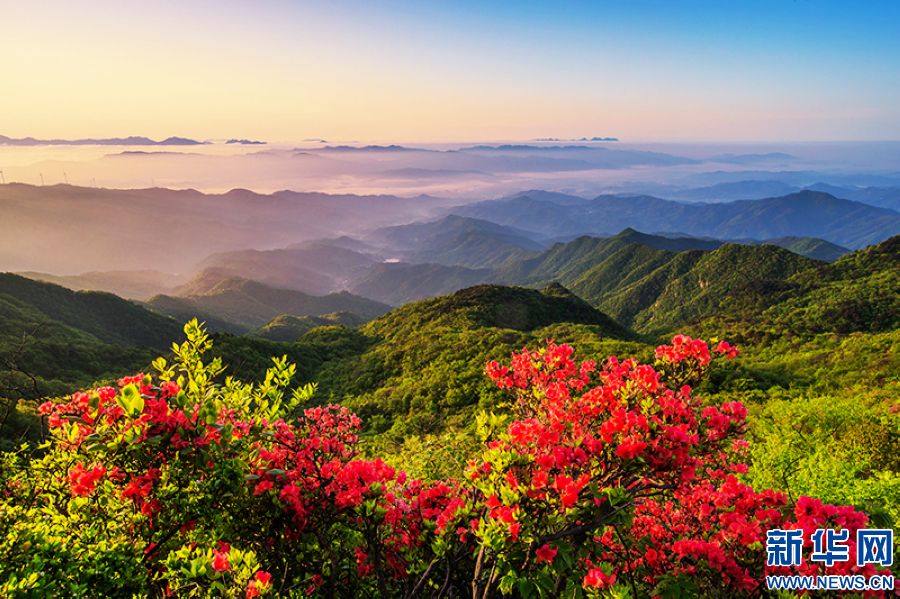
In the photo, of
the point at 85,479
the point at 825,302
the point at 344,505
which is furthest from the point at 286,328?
the point at 344,505

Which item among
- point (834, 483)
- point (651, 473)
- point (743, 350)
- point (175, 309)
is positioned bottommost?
point (175, 309)

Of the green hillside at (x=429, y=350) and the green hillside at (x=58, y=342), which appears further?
the green hillside at (x=429, y=350)

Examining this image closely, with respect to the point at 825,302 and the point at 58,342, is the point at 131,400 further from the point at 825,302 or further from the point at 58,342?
the point at 825,302

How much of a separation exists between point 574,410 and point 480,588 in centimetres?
284

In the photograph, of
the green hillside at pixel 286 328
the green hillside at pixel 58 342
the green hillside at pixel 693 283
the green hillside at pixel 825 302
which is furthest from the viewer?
the green hillside at pixel 286 328

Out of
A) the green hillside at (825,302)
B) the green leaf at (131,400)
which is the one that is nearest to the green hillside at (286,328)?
the green hillside at (825,302)

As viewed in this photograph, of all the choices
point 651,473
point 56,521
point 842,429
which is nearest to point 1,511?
point 56,521

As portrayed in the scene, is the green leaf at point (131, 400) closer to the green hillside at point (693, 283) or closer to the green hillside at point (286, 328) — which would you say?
the green hillside at point (693, 283)

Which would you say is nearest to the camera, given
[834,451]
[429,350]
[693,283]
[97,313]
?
[834,451]

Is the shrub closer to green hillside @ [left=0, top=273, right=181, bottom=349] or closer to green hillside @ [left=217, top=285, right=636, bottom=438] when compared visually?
green hillside @ [left=217, top=285, right=636, bottom=438]

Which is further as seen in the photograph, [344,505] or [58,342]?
[58,342]

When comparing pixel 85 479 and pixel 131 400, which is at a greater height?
pixel 131 400

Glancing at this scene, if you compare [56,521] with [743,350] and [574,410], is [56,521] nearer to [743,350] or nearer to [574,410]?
[574,410]

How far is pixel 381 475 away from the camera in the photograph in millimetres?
5777
